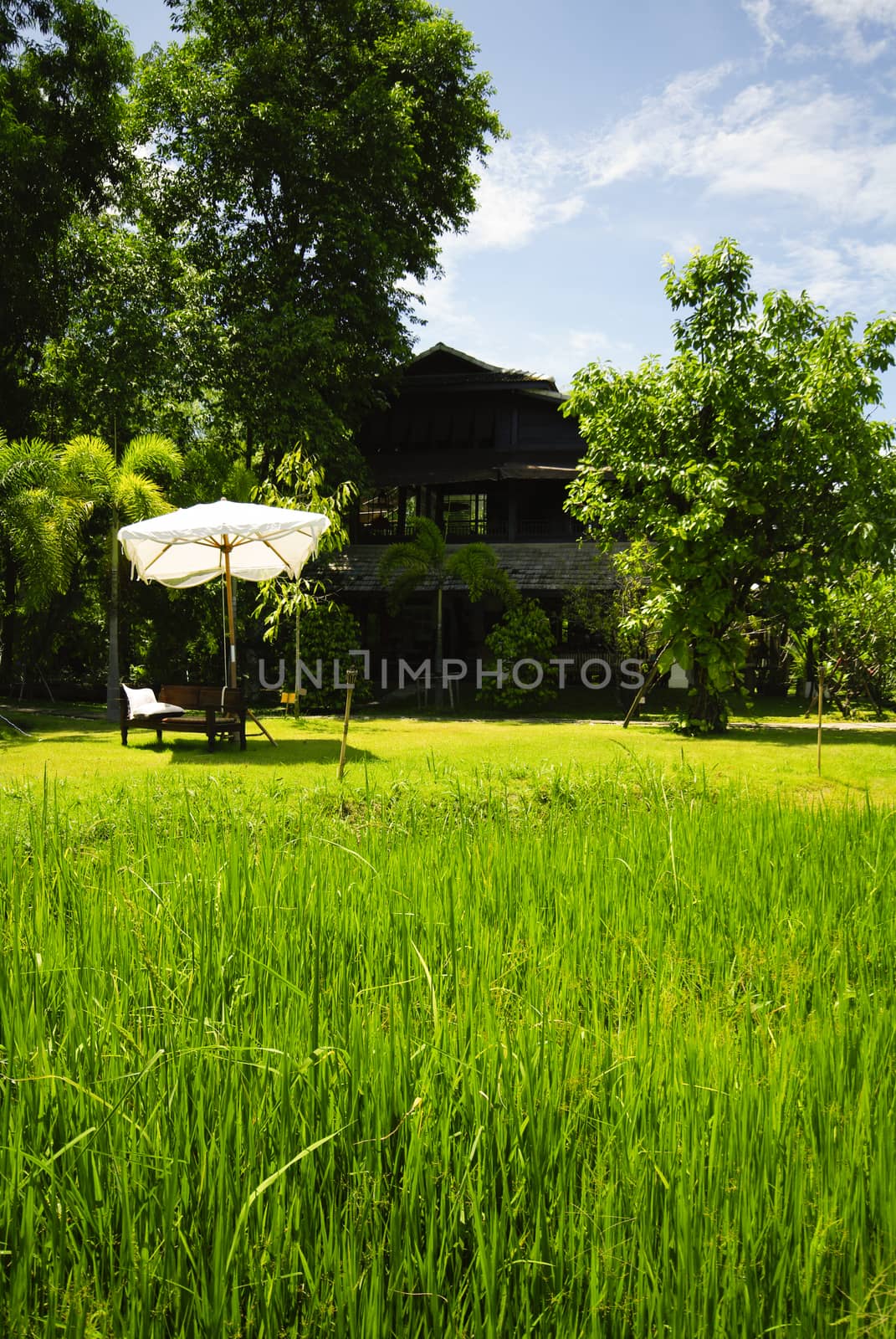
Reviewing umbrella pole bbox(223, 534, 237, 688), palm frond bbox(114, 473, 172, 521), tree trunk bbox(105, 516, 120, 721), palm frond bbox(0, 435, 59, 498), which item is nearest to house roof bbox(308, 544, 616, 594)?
tree trunk bbox(105, 516, 120, 721)

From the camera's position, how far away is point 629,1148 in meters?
1.80

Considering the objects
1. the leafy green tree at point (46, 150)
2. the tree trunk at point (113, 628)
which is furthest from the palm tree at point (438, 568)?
the leafy green tree at point (46, 150)

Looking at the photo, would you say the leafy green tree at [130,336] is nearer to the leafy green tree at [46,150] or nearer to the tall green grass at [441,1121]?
the leafy green tree at [46,150]

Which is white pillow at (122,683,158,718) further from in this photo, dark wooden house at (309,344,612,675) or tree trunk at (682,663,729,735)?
dark wooden house at (309,344,612,675)

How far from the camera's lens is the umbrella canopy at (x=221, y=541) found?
9570 millimetres

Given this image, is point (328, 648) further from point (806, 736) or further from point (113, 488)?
point (806, 736)

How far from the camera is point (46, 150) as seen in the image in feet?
63.0

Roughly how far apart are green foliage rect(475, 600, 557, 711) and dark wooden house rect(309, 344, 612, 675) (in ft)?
10.9

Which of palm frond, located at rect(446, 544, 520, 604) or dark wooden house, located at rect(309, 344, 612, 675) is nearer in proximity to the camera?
palm frond, located at rect(446, 544, 520, 604)

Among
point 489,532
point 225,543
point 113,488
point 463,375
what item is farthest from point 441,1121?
point 489,532

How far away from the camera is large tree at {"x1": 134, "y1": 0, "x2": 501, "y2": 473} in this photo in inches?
747

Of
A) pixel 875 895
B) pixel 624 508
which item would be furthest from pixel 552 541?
pixel 875 895

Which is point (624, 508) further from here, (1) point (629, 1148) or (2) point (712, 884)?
(1) point (629, 1148)

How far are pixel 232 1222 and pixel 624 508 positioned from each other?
478 inches
